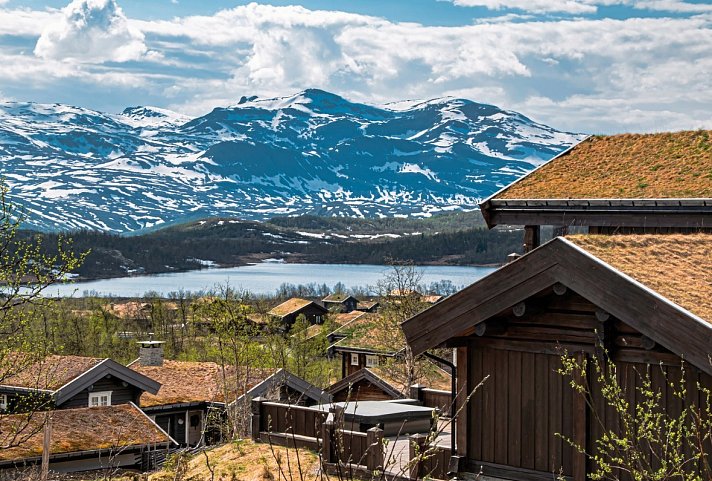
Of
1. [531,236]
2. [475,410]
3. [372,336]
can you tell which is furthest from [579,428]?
[372,336]

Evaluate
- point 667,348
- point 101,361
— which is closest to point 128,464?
point 101,361

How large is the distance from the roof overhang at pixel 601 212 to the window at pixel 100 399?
21.6 metres

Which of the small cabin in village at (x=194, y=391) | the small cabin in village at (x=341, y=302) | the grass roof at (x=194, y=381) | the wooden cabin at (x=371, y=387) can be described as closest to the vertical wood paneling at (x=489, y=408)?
the small cabin in village at (x=194, y=391)

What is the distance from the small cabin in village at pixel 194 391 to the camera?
134 ft

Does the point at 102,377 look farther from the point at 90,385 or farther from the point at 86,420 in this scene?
the point at 86,420

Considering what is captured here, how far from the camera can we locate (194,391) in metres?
43.9

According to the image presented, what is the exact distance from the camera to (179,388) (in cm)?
4419

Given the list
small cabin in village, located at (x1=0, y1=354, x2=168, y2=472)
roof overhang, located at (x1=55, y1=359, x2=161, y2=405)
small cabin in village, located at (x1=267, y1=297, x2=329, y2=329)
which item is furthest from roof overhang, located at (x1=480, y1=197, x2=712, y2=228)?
small cabin in village, located at (x1=267, y1=297, x2=329, y2=329)

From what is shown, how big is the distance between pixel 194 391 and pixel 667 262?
34.1 meters

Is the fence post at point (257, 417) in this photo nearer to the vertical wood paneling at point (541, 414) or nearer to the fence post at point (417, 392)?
the fence post at point (417, 392)

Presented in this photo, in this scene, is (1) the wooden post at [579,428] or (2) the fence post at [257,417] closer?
(1) the wooden post at [579,428]

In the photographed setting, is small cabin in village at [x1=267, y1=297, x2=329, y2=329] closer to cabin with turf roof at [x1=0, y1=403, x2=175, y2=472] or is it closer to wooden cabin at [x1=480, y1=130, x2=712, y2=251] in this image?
cabin with turf roof at [x1=0, y1=403, x2=175, y2=472]

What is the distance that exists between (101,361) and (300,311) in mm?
99587

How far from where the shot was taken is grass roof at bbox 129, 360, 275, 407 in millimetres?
42062
